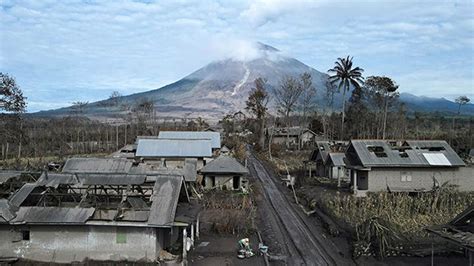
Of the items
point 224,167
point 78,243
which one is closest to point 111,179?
point 78,243

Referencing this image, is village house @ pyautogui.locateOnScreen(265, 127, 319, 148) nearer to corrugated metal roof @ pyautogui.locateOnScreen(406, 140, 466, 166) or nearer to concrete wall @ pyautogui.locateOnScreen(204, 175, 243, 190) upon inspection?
concrete wall @ pyautogui.locateOnScreen(204, 175, 243, 190)

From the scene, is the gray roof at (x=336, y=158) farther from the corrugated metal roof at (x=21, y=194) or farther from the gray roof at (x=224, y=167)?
the corrugated metal roof at (x=21, y=194)

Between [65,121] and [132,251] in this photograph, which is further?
[65,121]

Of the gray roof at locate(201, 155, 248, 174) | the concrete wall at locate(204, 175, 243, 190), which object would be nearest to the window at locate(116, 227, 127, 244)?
the gray roof at locate(201, 155, 248, 174)

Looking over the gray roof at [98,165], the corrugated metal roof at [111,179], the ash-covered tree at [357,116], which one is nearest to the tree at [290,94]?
the ash-covered tree at [357,116]

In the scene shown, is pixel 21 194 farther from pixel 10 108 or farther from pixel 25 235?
pixel 10 108

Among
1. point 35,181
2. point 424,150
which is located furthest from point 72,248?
A: point 424,150

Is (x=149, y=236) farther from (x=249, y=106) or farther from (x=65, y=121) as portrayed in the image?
(x=65, y=121)
